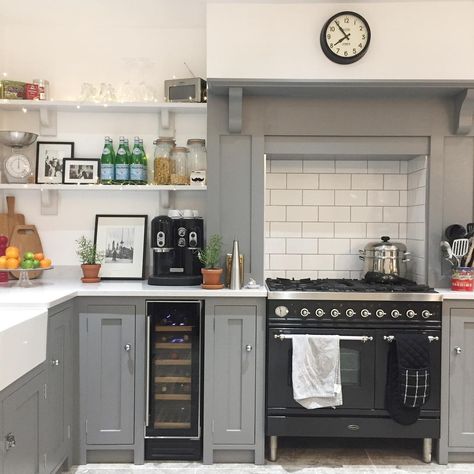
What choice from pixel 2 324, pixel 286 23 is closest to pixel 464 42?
pixel 286 23

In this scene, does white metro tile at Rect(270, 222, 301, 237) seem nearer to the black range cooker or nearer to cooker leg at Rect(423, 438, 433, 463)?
the black range cooker

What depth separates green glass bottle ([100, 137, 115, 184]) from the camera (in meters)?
3.23

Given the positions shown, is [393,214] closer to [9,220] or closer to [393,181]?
[393,181]

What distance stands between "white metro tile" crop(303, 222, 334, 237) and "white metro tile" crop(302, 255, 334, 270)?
0.15m

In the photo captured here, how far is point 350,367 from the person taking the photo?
283cm

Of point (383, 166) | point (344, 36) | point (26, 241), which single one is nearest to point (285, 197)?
point (383, 166)

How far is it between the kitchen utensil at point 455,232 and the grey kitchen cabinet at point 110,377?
6.12 feet

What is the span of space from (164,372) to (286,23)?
212 centimetres

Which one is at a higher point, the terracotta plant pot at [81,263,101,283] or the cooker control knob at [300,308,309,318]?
the terracotta plant pot at [81,263,101,283]

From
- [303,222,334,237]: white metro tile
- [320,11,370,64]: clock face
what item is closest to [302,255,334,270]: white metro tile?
[303,222,334,237]: white metro tile

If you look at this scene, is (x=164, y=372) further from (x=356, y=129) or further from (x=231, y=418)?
(x=356, y=129)

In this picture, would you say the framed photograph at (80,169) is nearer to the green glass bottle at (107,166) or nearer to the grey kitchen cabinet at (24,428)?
the green glass bottle at (107,166)

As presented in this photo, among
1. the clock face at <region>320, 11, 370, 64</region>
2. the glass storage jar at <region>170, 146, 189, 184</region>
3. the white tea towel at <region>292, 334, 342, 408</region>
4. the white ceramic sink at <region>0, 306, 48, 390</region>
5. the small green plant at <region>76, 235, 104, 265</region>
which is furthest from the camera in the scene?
the glass storage jar at <region>170, 146, 189, 184</region>

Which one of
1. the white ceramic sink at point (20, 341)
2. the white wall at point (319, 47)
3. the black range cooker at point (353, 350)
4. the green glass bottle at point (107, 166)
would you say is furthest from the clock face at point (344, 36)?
the white ceramic sink at point (20, 341)
